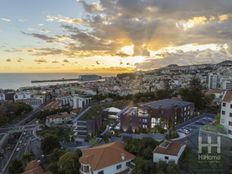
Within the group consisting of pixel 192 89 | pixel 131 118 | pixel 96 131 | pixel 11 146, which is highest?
pixel 192 89

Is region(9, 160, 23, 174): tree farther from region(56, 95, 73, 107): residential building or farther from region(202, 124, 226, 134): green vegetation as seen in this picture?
region(56, 95, 73, 107): residential building

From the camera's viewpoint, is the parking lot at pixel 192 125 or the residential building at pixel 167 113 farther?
the residential building at pixel 167 113

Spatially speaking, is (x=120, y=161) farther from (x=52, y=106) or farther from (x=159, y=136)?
(x=52, y=106)

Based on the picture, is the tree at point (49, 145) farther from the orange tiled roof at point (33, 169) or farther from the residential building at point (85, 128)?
the residential building at point (85, 128)

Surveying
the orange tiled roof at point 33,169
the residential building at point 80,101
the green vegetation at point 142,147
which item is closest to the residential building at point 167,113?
the green vegetation at point 142,147

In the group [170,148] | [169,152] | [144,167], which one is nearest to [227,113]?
[170,148]

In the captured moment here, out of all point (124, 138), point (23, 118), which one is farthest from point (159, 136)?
point (23, 118)

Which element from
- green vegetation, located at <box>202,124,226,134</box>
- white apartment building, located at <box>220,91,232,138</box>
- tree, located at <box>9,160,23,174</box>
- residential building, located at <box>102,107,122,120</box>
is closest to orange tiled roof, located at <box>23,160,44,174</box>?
tree, located at <box>9,160,23,174</box>
